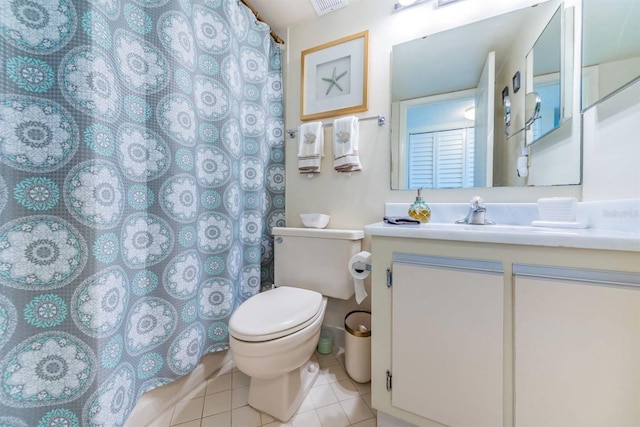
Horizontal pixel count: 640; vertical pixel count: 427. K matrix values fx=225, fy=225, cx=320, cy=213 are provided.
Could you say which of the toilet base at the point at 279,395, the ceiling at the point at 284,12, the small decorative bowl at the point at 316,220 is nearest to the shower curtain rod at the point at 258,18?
the ceiling at the point at 284,12

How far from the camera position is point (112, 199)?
72 cm

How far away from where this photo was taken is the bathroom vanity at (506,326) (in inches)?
21.5

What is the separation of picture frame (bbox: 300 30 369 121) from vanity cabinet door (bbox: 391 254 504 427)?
103 centimetres

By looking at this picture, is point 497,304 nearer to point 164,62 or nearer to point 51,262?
point 51,262

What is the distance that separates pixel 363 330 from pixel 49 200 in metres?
1.29

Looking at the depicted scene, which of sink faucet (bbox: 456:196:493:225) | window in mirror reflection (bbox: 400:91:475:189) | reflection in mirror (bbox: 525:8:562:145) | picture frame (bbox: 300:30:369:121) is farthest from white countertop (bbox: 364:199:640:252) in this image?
picture frame (bbox: 300:30:369:121)

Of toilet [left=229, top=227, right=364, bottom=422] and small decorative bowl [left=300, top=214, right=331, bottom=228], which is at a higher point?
small decorative bowl [left=300, top=214, right=331, bottom=228]

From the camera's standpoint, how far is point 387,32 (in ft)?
4.21

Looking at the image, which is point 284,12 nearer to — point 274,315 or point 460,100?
point 460,100

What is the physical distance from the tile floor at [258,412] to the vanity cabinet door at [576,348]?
61 cm

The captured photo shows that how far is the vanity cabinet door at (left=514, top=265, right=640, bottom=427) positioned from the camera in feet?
1.77

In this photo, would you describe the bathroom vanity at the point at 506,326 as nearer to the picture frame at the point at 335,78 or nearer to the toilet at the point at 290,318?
the toilet at the point at 290,318

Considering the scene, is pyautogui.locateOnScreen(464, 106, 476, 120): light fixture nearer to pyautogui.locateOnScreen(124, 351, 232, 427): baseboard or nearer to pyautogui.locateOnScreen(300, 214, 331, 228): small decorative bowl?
pyautogui.locateOnScreen(300, 214, 331, 228): small decorative bowl

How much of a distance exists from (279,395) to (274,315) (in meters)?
0.35
